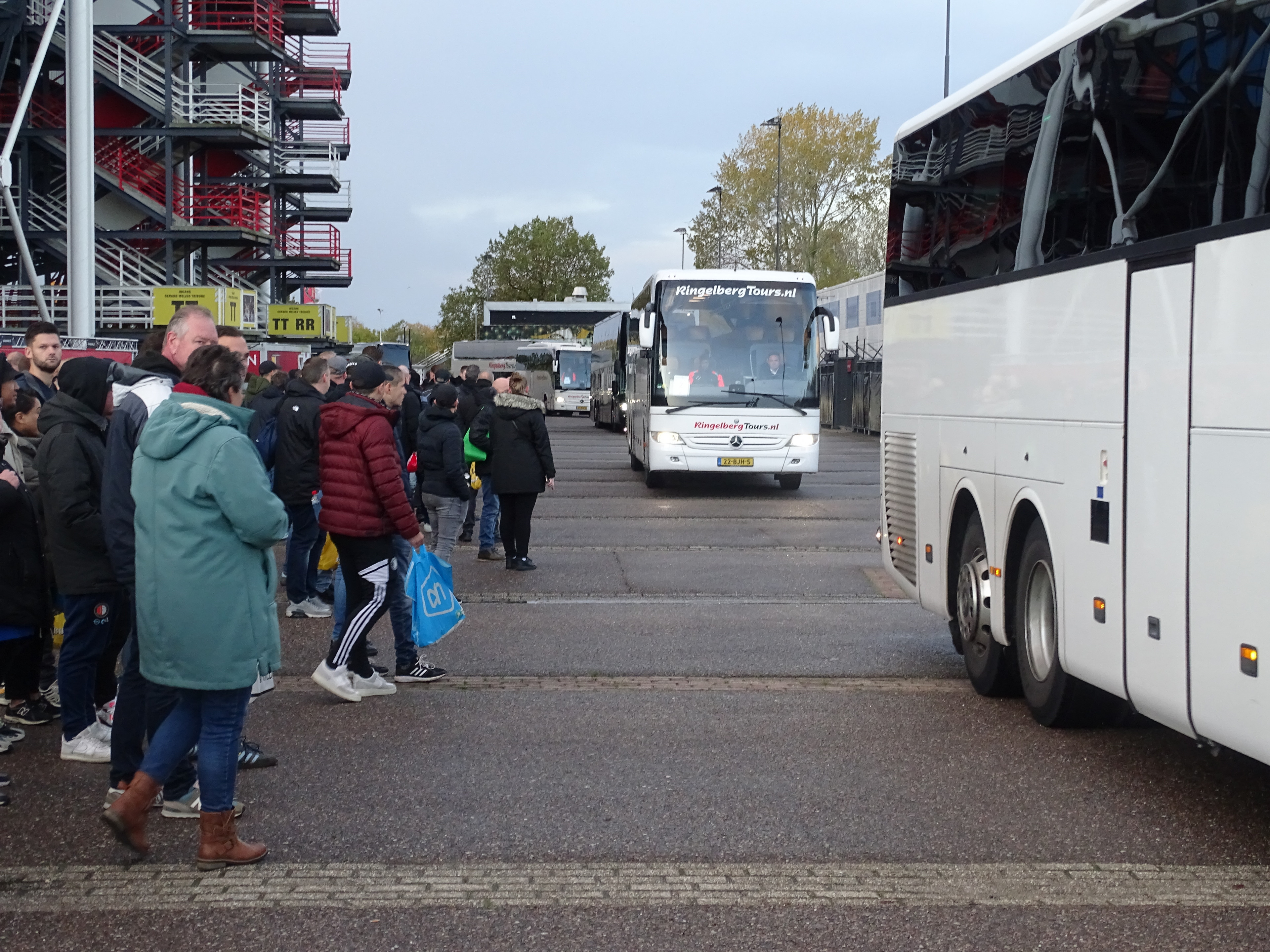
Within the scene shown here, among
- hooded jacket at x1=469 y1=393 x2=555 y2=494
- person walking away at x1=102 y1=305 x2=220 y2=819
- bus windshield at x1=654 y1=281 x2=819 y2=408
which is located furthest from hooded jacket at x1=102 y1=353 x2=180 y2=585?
bus windshield at x1=654 y1=281 x2=819 y2=408

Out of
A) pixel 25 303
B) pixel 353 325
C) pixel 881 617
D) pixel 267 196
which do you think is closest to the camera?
pixel 881 617

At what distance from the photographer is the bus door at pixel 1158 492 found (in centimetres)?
555

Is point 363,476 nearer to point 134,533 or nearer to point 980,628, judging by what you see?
point 134,533

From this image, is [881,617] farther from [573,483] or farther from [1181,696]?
[573,483]

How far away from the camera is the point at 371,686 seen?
820 cm

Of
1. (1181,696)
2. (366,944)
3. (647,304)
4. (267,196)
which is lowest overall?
(366,944)

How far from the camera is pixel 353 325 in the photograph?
17312cm

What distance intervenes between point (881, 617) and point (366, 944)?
7.20 metres

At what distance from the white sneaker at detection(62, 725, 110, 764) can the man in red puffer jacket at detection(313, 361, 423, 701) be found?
1.41 metres

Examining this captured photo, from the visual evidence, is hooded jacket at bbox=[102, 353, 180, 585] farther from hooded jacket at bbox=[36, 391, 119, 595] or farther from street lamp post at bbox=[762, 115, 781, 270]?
street lamp post at bbox=[762, 115, 781, 270]

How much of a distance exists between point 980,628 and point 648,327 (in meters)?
13.8

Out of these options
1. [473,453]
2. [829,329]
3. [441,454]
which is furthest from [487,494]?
[829,329]

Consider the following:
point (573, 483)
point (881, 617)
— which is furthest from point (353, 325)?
point (881, 617)

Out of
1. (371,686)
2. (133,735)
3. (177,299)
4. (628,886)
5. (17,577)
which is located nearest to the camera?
(628,886)
